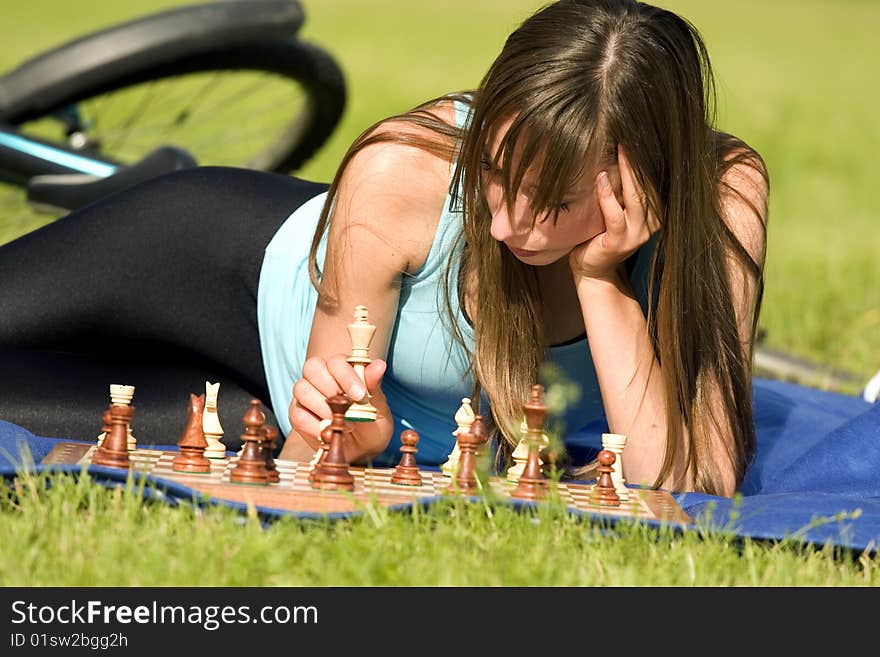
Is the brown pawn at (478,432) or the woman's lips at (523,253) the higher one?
the woman's lips at (523,253)

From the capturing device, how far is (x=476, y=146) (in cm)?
→ 268

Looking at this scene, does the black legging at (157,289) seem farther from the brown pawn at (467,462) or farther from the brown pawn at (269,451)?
the brown pawn at (467,462)

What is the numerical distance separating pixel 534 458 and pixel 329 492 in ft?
1.42

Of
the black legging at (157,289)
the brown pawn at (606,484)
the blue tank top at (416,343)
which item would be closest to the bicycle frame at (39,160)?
the black legging at (157,289)

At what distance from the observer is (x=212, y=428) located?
112 inches

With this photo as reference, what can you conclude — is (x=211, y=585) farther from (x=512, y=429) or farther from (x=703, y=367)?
(x=703, y=367)

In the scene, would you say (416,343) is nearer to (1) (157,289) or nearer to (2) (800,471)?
(1) (157,289)

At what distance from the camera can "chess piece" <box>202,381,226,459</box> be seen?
283 cm

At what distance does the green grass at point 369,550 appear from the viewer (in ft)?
6.97

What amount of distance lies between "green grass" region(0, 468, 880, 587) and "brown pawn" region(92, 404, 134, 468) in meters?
0.11
